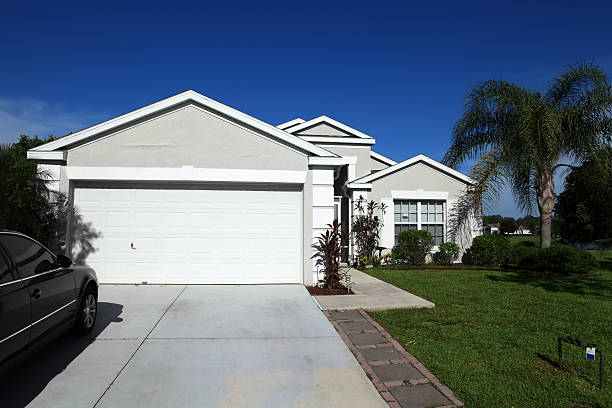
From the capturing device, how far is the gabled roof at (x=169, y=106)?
318 inches

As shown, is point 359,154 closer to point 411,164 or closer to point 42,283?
point 411,164

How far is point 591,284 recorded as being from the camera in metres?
9.84

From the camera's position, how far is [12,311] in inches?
131

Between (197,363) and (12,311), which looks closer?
(12,311)

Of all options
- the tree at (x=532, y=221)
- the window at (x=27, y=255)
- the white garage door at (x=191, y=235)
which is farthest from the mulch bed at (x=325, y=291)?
the tree at (x=532, y=221)

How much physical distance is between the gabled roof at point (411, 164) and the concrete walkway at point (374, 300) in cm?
530

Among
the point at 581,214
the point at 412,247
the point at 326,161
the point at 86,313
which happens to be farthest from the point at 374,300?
the point at 581,214

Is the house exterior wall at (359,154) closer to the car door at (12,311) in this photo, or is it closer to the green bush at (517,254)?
the green bush at (517,254)

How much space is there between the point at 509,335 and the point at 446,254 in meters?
8.21

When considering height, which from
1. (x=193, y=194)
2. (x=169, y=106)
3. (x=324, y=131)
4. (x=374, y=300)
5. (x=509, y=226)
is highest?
(x=324, y=131)

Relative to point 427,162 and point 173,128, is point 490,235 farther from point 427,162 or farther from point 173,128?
point 173,128

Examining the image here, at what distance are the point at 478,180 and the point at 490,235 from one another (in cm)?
217

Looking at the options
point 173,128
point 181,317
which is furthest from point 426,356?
point 173,128

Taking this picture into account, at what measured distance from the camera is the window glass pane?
3.36 m
